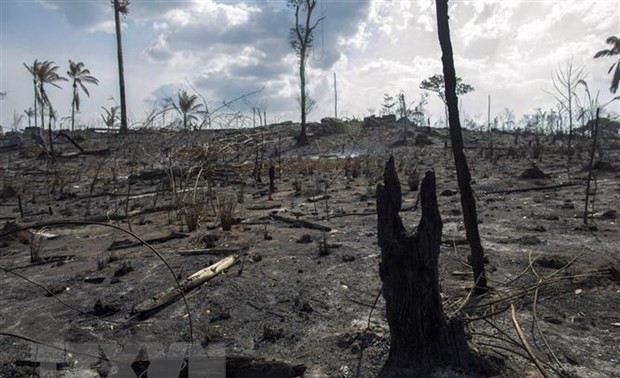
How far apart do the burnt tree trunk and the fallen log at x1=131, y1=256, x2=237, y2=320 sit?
1.70 meters

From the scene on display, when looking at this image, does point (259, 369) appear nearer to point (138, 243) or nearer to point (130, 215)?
point (138, 243)

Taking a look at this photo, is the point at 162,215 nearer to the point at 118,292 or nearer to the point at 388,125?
the point at 118,292

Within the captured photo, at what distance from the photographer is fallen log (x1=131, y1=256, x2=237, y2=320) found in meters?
4.39

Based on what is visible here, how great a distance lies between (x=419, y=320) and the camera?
121 inches

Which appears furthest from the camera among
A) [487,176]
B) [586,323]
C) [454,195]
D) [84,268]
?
[487,176]

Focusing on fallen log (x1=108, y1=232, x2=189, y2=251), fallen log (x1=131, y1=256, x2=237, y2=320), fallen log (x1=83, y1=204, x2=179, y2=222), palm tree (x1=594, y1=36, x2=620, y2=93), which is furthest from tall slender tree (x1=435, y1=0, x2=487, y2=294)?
palm tree (x1=594, y1=36, x2=620, y2=93)

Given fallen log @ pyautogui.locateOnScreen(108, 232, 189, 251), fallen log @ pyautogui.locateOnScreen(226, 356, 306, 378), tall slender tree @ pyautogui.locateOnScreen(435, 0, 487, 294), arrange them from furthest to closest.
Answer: fallen log @ pyautogui.locateOnScreen(108, 232, 189, 251) < tall slender tree @ pyautogui.locateOnScreen(435, 0, 487, 294) < fallen log @ pyautogui.locateOnScreen(226, 356, 306, 378)

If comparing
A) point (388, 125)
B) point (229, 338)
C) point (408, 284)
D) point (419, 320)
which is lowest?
point (229, 338)

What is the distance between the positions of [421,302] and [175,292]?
8.10 ft

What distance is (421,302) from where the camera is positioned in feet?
10.1

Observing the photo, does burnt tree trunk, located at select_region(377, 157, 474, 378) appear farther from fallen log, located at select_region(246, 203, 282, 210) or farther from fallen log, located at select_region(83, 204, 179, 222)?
fallen log, located at select_region(246, 203, 282, 210)

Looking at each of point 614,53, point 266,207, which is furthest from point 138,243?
point 614,53

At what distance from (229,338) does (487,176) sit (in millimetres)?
10428

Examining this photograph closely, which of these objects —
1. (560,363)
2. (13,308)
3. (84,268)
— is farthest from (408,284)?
(84,268)
